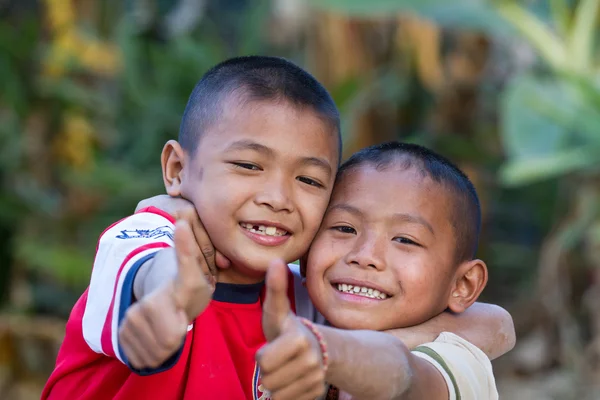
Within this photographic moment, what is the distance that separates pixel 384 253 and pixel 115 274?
2.08ft

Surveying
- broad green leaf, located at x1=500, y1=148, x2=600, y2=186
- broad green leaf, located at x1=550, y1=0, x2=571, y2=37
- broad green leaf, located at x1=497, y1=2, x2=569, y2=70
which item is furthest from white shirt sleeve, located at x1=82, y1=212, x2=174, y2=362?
broad green leaf, located at x1=550, y1=0, x2=571, y2=37

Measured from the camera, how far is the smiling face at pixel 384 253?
1913mm

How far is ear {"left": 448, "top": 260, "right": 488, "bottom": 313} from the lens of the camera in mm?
2076

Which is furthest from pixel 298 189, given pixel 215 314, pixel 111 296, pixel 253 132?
pixel 111 296

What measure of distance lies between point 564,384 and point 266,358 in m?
4.38

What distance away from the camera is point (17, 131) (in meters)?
5.59

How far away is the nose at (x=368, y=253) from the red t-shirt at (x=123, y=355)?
276 mm

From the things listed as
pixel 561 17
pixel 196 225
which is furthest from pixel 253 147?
pixel 561 17

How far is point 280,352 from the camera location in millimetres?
1262

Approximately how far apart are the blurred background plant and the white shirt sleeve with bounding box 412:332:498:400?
2.94 meters

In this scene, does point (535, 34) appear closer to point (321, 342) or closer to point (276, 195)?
point (276, 195)

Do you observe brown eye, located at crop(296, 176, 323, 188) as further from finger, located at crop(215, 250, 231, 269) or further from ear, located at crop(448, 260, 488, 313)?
ear, located at crop(448, 260, 488, 313)

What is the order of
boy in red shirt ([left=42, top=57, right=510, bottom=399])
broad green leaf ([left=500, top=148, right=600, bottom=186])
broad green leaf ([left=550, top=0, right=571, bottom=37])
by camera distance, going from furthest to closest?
broad green leaf ([left=550, top=0, right=571, bottom=37]) < broad green leaf ([left=500, top=148, right=600, bottom=186]) < boy in red shirt ([left=42, top=57, right=510, bottom=399])

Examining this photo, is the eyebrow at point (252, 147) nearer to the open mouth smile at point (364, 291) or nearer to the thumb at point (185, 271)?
the open mouth smile at point (364, 291)
